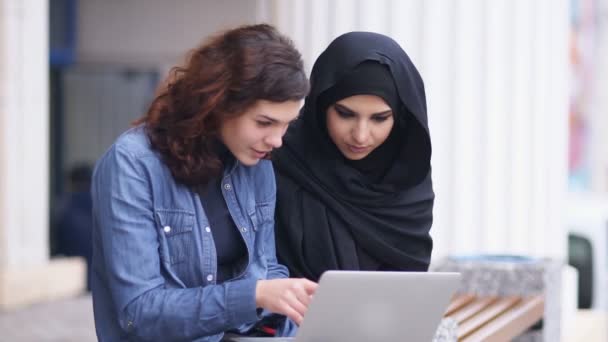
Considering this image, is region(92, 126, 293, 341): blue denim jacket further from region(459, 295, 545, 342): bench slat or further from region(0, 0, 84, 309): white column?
region(0, 0, 84, 309): white column

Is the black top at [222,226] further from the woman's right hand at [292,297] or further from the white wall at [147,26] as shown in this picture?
the white wall at [147,26]

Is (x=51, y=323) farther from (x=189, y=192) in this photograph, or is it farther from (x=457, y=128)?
(x=189, y=192)

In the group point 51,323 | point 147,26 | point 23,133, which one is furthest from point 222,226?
point 147,26

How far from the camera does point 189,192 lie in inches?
101

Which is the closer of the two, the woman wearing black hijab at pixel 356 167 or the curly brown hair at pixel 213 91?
the curly brown hair at pixel 213 91

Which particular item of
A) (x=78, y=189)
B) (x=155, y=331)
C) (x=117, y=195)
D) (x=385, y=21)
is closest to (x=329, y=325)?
(x=155, y=331)

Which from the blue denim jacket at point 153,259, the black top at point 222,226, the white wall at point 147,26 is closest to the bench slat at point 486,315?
the black top at point 222,226

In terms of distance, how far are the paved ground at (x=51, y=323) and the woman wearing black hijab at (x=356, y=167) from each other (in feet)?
14.0

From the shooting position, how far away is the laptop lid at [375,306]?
7.27ft

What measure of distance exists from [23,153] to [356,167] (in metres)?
5.94

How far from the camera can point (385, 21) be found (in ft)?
14.1

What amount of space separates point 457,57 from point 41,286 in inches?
215

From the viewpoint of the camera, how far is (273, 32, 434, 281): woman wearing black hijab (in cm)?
304

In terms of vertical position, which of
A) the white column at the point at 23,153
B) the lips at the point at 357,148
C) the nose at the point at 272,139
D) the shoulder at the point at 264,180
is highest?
the nose at the point at 272,139
